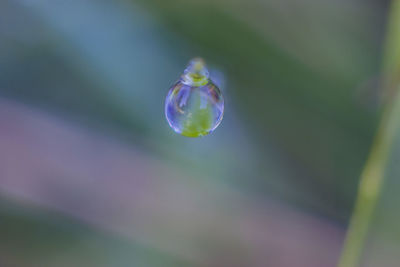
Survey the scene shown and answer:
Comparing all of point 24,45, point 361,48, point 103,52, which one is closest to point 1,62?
point 24,45

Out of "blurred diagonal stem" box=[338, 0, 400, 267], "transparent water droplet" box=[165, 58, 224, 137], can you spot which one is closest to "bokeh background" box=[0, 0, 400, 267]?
"blurred diagonal stem" box=[338, 0, 400, 267]

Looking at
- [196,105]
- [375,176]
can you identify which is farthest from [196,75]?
[375,176]

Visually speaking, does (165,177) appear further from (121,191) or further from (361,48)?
(361,48)

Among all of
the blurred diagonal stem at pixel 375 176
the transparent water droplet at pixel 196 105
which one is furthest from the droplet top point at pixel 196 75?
the blurred diagonal stem at pixel 375 176

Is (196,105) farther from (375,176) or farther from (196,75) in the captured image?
(375,176)

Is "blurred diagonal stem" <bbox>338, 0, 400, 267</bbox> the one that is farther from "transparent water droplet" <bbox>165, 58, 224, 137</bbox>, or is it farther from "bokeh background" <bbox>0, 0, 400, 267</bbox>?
"transparent water droplet" <bbox>165, 58, 224, 137</bbox>

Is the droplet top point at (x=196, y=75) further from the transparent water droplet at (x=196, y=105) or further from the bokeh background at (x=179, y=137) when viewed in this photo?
the bokeh background at (x=179, y=137)

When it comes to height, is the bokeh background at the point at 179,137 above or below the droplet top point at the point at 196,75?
above

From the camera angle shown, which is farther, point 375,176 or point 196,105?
point 375,176

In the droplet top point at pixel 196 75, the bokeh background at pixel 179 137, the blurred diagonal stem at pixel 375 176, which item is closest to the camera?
the droplet top point at pixel 196 75
